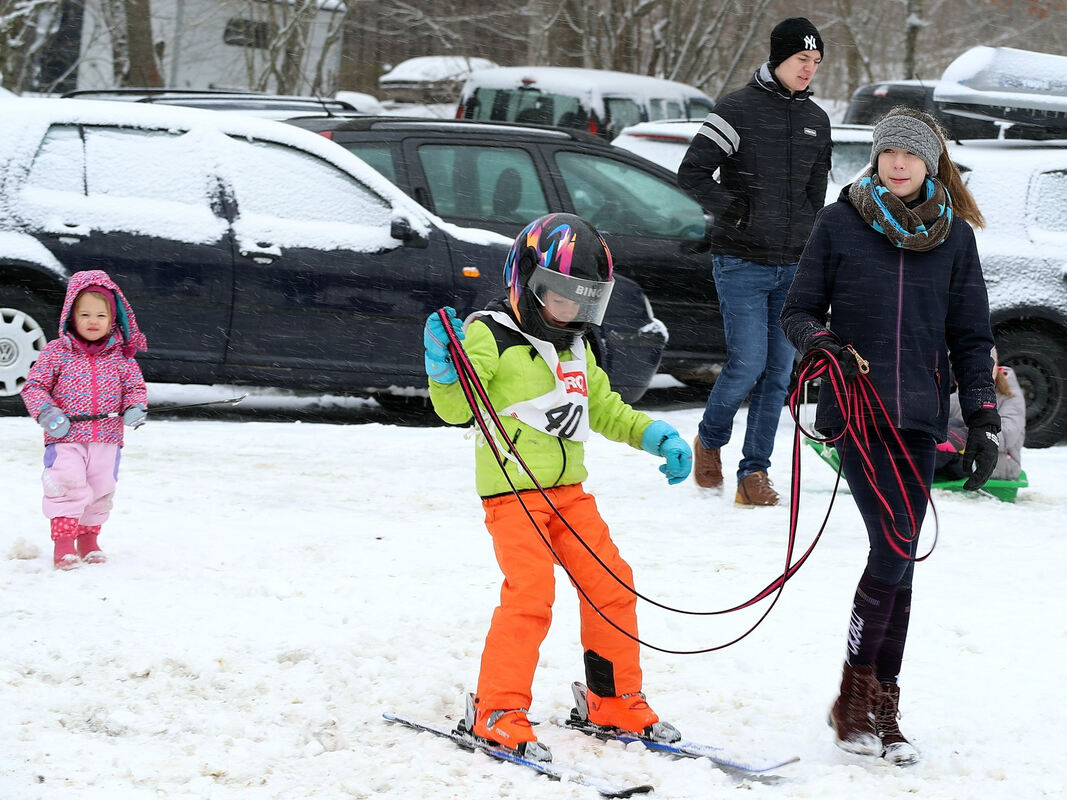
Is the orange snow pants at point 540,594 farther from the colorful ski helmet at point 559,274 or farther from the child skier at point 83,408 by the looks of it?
the child skier at point 83,408

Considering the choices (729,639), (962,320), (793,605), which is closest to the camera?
(962,320)

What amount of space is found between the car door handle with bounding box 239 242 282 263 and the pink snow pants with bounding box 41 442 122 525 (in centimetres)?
252

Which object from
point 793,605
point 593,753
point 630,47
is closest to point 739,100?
point 793,605

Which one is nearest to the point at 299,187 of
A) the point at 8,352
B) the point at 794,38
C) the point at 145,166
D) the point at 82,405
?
the point at 145,166

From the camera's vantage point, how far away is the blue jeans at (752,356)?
20.3 ft

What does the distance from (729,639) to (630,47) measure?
627 inches

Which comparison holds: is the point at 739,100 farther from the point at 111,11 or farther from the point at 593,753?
the point at 111,11

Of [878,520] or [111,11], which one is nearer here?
[878,520]

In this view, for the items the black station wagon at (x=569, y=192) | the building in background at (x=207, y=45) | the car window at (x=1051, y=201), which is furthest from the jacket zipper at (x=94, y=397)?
the building in background at (x=207, y=45)

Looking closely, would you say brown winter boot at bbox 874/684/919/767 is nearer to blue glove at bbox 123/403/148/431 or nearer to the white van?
blue glove at bbox 123/403/148/431

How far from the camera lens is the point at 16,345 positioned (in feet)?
24.6

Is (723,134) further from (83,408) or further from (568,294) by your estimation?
(83,408)

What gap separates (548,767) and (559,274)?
127cm

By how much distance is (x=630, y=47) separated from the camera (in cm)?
1947
